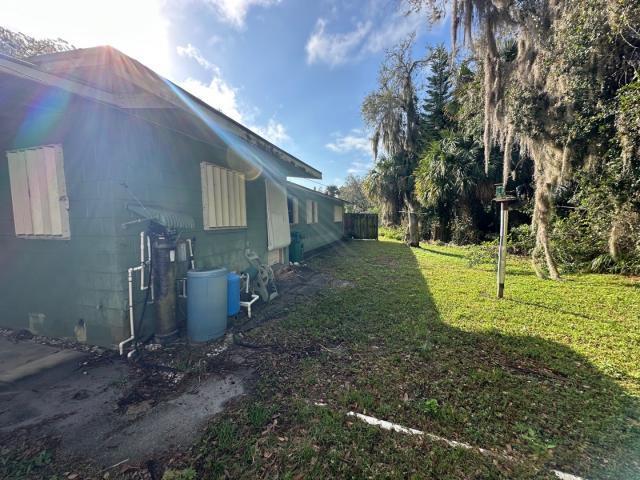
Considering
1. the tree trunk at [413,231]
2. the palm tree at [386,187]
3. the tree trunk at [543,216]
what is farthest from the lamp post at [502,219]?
the palm tree at [386,187]

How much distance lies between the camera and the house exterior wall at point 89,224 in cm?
304

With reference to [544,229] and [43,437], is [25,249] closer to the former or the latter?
[43,437]

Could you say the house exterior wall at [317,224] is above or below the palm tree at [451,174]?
below

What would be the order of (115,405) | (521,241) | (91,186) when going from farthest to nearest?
(521,241) < (91,186) < (115,405)

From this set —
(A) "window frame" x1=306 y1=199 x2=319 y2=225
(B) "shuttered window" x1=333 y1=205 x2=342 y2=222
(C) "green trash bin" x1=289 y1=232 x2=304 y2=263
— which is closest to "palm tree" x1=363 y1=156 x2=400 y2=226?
(B) "shuttered window" x1=333 y1=205 x2=342 y2=222

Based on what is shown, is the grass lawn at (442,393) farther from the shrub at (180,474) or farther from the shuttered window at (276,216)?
the shuttered window at (276,216)

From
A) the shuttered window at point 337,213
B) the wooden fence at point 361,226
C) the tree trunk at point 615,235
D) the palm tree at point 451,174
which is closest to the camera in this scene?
the tree trunk at point 615,235

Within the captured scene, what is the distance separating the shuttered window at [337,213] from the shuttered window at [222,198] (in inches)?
370

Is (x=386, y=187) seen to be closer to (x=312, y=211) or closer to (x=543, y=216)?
(x=312, y=211)

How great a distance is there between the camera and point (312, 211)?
11.3 m

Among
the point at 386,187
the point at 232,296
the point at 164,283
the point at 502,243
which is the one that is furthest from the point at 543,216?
the point at 386,187

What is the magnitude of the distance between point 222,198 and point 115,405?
130 inches

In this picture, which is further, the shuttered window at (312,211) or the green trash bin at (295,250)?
the shuttered window at (312,211)

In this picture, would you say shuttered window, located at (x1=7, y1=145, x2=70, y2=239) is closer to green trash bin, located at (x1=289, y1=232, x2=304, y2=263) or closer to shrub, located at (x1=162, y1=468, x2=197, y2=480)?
shrub, located at (x1=162, y1=468, x2=197, y2=480)
